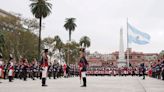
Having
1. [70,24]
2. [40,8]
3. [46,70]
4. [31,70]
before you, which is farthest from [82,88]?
[70,24]

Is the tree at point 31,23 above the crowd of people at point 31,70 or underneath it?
above

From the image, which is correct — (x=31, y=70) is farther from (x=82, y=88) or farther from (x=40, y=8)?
(x=40, y=8)

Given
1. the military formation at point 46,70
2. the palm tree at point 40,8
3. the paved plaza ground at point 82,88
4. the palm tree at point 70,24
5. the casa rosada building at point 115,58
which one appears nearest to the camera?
the paved plaza ground at point 82,88

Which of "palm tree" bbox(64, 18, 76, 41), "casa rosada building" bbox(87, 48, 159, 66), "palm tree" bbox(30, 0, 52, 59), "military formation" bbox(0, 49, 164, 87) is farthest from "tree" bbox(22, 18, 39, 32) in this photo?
"casa rosada building" bbox(87, 48, 159, 66)

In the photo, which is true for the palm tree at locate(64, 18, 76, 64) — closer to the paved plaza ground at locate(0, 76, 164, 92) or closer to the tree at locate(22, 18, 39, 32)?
the tree at locate(22, 18, 39, 32)

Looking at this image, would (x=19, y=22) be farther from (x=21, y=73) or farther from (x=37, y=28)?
(x=21, y=73)

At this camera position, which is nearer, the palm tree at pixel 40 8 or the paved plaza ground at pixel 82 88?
the paved plaza ground at pixel 82 88

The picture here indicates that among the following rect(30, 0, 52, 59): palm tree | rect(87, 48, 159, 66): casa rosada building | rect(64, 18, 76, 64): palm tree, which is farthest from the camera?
rect(87, 48, 159, 66): casa rosada building

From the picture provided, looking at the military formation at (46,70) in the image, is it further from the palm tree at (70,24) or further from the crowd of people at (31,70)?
the palm tree at (70,24)

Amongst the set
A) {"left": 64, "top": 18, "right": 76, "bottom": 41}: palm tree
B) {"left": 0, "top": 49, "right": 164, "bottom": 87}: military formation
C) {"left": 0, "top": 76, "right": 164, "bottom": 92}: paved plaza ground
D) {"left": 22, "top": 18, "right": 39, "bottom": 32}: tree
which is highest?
{"left": 64, "top": 18, "right": 76, "bottom": 41}: palm tree

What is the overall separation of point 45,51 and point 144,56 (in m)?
162

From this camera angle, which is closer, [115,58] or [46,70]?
[46,70]

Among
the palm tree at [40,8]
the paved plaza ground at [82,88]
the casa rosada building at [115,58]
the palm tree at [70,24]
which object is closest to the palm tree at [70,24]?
the palm tree at [70,24]

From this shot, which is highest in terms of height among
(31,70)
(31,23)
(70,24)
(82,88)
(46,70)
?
(70,24)
